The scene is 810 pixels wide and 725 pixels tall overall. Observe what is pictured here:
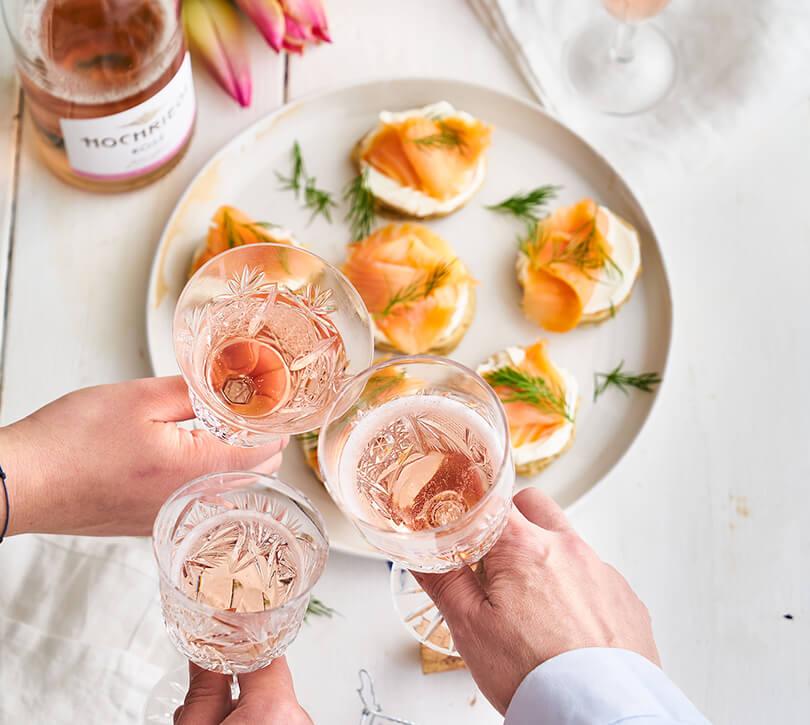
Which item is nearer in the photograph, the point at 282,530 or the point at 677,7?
the point at 282,530

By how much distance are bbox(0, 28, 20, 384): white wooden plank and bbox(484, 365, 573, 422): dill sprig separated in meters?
1.00

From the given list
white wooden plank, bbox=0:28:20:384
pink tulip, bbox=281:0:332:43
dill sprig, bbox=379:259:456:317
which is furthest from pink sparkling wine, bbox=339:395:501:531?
pink tulip, bbox=281:0:332:43

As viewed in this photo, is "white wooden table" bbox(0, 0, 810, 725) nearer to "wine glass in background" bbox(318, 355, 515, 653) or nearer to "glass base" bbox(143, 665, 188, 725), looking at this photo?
"glass base" bbox(143, 665, 188, 725)

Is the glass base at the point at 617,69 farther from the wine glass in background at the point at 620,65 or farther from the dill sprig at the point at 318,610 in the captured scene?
the dill sprig at the point at 318,610

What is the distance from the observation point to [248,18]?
7.21ft

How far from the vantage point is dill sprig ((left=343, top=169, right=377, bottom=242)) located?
6.81ft

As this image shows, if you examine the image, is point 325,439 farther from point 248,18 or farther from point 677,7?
point 677,7

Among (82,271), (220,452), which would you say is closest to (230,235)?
(82,271)

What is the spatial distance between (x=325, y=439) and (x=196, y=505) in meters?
0.21

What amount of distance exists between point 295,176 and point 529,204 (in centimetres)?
49

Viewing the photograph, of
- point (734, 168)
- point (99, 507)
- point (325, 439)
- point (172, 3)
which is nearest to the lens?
point (325, 439)

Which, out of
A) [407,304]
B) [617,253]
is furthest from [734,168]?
[407,304]

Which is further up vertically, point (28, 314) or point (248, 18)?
point (248, 18)

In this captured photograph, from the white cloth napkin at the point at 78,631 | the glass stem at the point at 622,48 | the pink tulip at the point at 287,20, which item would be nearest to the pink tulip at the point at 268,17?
the pink tulip at the point at 287,20
